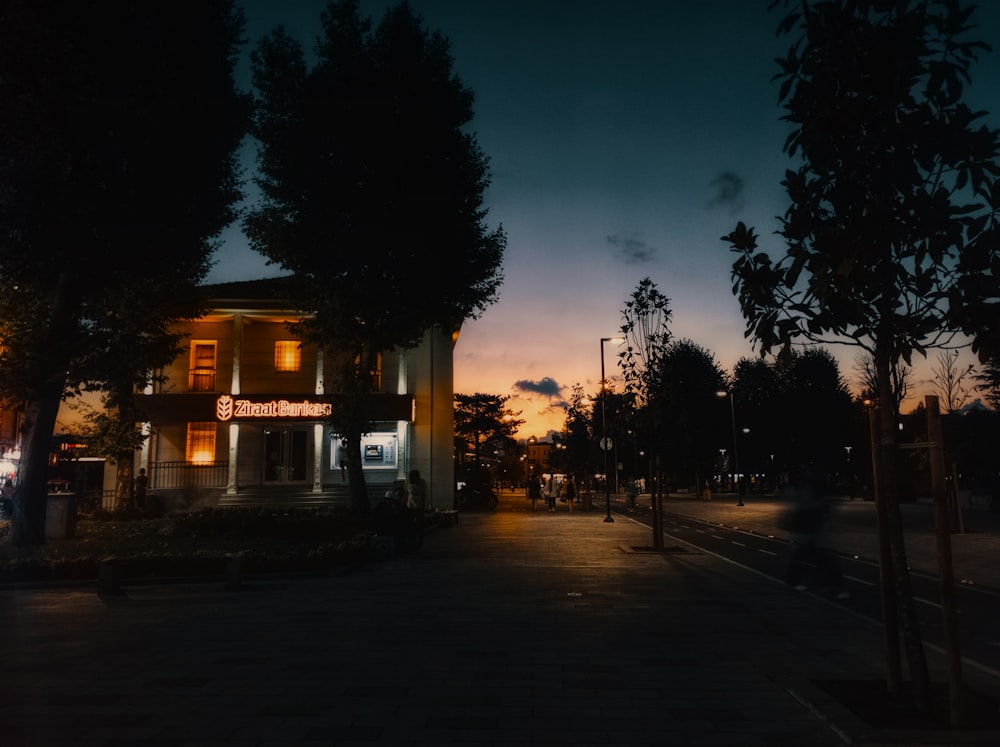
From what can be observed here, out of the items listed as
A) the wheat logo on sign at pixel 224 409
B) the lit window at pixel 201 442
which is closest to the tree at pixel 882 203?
the wheat logo on sign at pixel 224 409

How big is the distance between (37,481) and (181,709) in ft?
46.7

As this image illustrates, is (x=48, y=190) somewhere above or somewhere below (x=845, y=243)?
above

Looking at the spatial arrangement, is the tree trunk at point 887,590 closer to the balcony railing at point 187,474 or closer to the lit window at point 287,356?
the balcony railing at point 187,474

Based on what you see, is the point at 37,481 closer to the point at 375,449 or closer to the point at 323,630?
the point at 323,630

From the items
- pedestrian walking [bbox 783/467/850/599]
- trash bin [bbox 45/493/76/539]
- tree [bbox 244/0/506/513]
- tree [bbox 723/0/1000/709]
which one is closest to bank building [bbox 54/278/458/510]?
tree [bbox 244/0/506/513]

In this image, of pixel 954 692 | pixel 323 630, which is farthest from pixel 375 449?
pixel 954 692

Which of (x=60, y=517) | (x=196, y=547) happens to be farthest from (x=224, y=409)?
(x=196, y=547)

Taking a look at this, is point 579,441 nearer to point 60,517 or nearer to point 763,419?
point 763,419

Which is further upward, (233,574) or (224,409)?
(224,409)

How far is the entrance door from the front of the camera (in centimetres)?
3222

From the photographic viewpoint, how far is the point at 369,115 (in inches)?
880

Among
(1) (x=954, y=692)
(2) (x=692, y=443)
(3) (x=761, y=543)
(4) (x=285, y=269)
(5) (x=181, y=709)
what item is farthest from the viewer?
(4) (x=285, y=269)

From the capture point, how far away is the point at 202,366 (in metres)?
33.2

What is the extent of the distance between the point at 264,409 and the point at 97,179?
1534 centimetres
